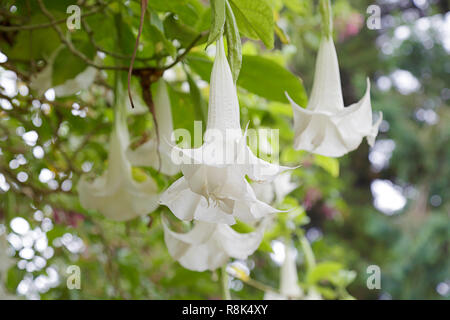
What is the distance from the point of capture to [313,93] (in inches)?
18.6

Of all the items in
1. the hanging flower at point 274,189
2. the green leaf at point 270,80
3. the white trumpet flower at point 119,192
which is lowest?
the hanging flower at point 274,189

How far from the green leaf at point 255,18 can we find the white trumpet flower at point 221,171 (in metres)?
0.07

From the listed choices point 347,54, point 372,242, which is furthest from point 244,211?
point 347,54

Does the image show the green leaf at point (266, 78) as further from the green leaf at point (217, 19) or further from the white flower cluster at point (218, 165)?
the green leaf at point (217, 19)

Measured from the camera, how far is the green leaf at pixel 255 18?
1.30 ft

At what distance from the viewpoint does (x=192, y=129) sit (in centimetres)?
59

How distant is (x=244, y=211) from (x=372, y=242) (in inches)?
203

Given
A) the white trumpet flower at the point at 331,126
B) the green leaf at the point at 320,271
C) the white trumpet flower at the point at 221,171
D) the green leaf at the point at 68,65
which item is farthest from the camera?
the green leaf at the point at 320,271

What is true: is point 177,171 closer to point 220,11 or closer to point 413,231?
point 220,11

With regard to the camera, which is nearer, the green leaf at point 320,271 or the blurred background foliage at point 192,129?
the blurred background foliage at point 192,129

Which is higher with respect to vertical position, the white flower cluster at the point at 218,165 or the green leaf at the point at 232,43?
the green leaf at the point at 232,43

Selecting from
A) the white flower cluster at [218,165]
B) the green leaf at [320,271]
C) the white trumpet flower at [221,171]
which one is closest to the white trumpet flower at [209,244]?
the white flower cluster at [218,165]

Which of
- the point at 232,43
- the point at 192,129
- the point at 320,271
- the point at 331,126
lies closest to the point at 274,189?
the point at 320,271

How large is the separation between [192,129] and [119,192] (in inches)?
4.8
